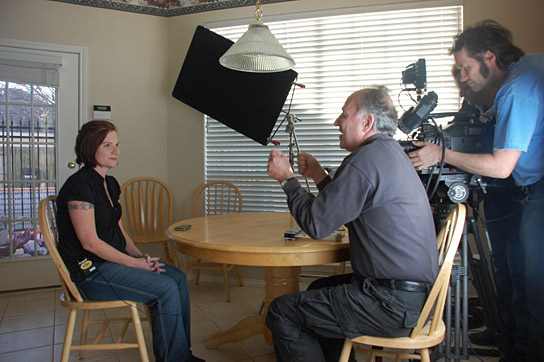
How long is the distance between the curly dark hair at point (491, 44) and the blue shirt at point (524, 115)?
11cm

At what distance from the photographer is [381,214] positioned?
1369 mm

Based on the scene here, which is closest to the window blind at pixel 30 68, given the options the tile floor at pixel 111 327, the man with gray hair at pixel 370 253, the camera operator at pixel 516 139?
the tile floor at pixel 111 327

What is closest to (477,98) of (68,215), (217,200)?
(68,215)

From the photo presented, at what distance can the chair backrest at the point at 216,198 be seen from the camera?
348cm

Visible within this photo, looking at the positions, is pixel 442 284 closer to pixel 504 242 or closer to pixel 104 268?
pixel 504 242

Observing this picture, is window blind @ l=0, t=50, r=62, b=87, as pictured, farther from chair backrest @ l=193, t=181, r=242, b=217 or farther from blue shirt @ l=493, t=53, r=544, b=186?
blue shirt @ l=493, t=53, r=544, b=186

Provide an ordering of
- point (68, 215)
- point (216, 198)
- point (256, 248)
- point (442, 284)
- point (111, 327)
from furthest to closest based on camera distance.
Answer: point (216, 198)
point (111, 327)
point (68, 215)
point (256, 248)
point (442, 284)

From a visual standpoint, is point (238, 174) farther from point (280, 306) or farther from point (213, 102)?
point (280, 306)

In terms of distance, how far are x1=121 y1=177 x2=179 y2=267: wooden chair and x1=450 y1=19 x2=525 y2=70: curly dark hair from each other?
7.94 ft

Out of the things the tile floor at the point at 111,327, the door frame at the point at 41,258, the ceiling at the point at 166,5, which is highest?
the ceiling at the point at 166,5

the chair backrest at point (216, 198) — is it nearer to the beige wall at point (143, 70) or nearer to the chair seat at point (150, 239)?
the beige wall at point (143, 70)

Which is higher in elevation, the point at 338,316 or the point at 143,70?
the point at 143,70

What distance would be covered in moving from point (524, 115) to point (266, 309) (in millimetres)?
1502

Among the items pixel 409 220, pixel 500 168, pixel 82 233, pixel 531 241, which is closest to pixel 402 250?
pixel 409 220
